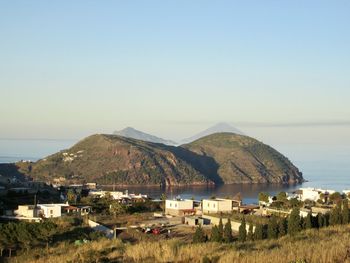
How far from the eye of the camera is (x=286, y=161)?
11306cm

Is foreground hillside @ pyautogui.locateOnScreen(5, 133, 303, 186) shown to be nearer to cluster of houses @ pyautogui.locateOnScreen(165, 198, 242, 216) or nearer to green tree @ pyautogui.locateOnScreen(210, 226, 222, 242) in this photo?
cluster of houses @ pyautogui.locateOnScreen(165, 198, 242, 216)

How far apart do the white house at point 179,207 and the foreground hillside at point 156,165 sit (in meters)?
57.2

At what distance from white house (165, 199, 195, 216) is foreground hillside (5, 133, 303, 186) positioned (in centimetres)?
5724

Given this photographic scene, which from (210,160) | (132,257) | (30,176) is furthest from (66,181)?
(132,257)

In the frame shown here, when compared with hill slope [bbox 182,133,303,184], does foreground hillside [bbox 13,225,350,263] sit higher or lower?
lower

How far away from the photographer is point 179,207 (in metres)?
27.2

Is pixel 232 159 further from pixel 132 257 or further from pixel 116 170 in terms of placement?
pixel 132 257

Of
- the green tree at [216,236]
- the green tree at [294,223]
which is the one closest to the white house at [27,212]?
the green tree at [216,236]

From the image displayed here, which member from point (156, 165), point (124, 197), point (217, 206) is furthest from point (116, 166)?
point (217, 206)

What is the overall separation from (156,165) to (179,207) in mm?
67705

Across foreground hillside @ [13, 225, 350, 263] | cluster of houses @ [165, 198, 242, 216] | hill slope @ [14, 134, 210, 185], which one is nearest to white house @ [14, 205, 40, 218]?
cluster of houses @ [165, 198, 242, 216]

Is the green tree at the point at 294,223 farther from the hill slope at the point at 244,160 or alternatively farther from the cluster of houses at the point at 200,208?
the hill slope at the point at 244,160

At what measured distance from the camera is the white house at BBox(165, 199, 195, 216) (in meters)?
26.5

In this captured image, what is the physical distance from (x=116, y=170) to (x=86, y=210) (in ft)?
216
